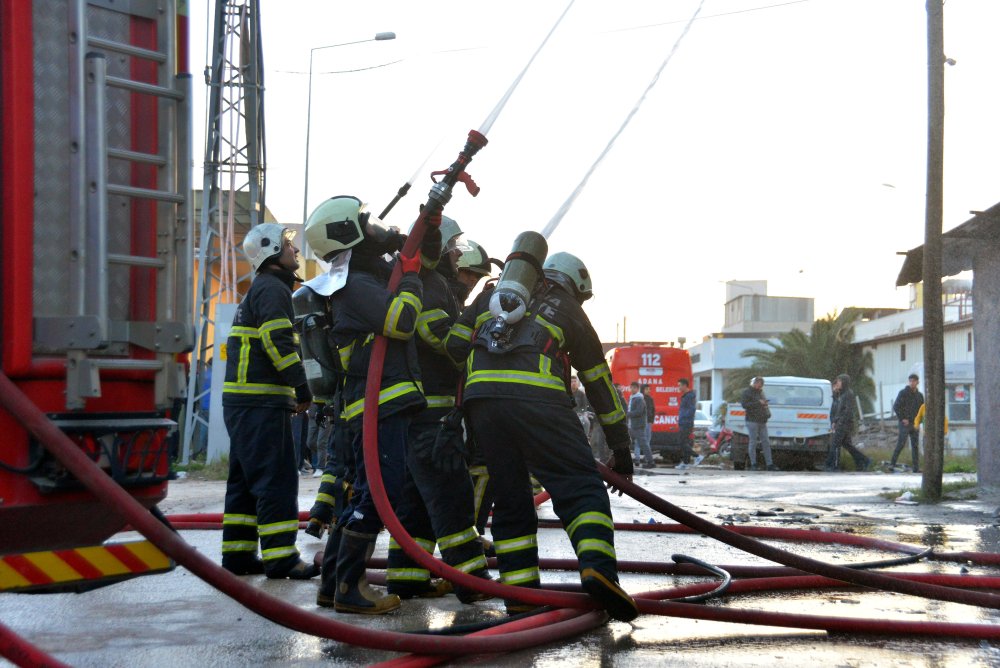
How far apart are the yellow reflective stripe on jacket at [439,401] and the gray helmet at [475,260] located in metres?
1.19

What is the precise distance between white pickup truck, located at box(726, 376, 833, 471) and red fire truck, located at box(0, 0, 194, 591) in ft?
63.3

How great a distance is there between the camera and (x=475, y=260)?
6758 mm

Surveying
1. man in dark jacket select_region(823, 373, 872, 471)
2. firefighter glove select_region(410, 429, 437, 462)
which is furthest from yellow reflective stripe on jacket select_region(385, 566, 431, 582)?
man in dark jacket select_region(823, 373, 872, 471)

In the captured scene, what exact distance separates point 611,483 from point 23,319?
294 cm

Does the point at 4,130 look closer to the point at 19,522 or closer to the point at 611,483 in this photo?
the point at 19,522

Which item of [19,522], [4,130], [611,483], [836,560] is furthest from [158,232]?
[836,560]

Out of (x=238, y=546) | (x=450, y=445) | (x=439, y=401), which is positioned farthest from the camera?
(x=238, y=546)

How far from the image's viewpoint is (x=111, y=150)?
342 cm

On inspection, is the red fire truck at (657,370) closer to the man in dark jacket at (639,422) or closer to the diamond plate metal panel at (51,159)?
the man in dark jacket at (639,422)

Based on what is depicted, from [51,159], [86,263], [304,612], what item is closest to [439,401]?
[304,612]

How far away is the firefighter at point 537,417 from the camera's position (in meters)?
4.88

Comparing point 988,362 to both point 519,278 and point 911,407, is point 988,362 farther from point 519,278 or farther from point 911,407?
point 519,278

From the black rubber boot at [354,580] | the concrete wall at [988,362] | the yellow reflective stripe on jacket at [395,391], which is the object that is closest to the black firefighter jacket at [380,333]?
A: the yellow reflective stripe on jacket at [395,391]

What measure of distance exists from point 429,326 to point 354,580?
1289 millimetres
